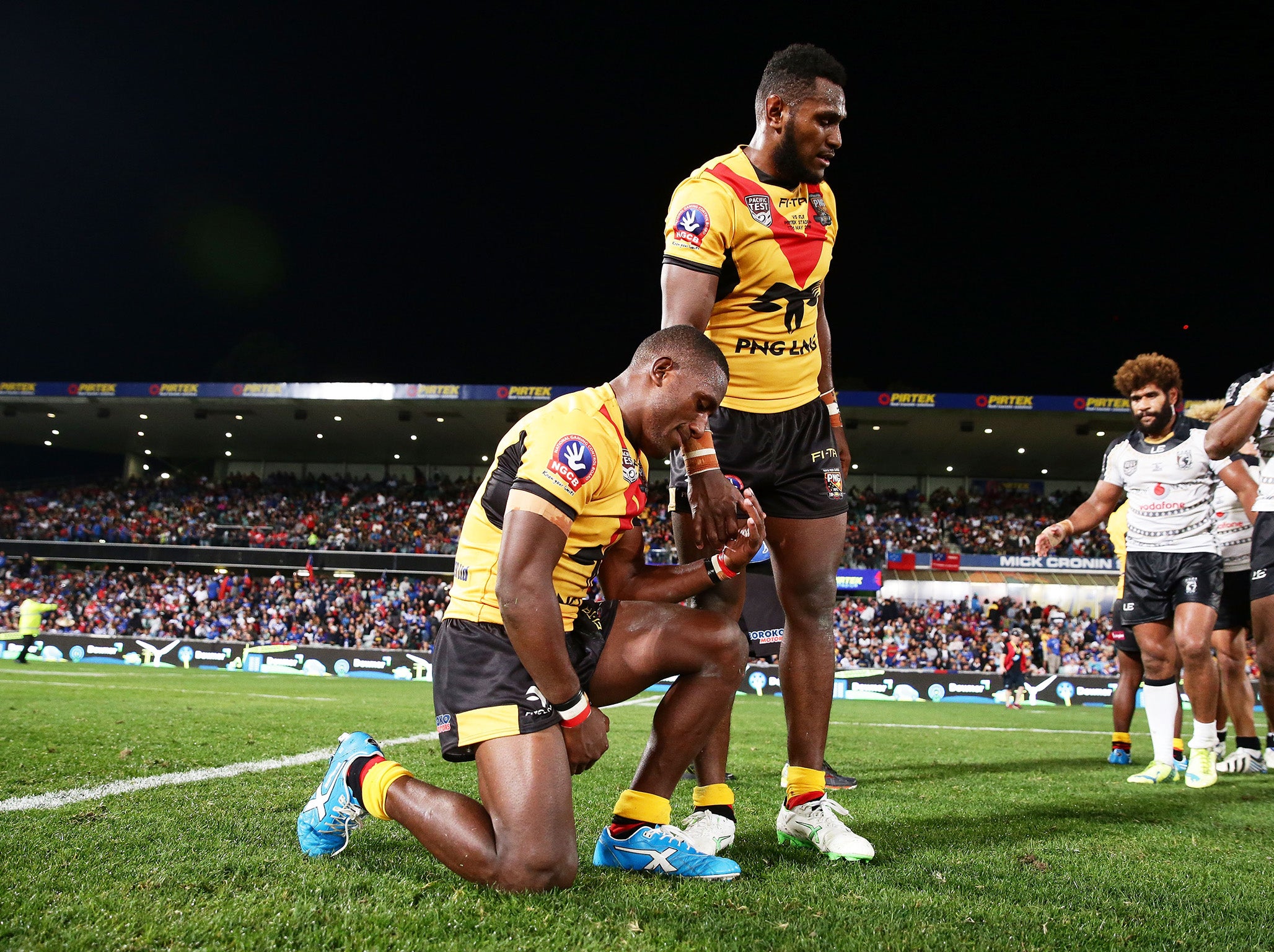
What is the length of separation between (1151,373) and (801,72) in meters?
3.77

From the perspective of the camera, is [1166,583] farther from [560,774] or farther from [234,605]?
[234,605]

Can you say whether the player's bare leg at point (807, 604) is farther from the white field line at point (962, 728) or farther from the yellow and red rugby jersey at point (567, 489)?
the white field line at point (962, 728)

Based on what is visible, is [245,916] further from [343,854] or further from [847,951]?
[847,951]

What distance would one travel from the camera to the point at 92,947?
1.71 m

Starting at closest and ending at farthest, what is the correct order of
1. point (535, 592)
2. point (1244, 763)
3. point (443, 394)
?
point (535, 592) → point (1244, 763) → point (443, 394)

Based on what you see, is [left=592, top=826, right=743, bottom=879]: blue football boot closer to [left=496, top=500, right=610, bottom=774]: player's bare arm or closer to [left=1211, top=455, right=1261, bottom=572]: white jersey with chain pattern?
[left=496, top=500, right=610, bottom=774]: player's bare arm

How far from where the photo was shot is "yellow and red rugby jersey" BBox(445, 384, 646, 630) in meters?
2.36

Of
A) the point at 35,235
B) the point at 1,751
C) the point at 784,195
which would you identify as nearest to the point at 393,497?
the point at 1,751

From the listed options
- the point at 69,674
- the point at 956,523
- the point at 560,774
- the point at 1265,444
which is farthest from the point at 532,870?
the point at 956,523

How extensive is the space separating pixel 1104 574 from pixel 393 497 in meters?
28.8

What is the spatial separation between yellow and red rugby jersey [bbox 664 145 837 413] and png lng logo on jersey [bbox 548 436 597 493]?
113 centimetres

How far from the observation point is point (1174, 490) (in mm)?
5789

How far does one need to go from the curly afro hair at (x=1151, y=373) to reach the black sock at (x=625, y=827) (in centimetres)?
467

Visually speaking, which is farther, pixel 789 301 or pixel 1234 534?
pixel 1234 534
